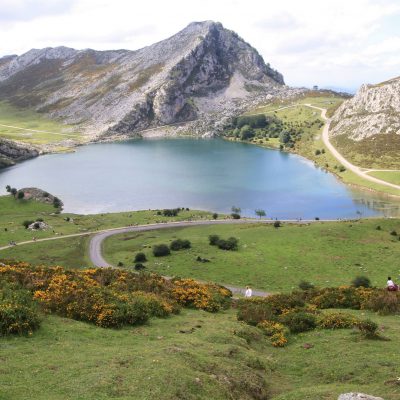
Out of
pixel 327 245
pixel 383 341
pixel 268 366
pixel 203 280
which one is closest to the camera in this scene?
pixel 268 366

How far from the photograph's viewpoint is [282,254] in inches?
2825

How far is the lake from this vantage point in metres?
129

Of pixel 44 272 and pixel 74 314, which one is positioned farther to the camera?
pixel 44 272

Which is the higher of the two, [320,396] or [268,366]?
[320,396]

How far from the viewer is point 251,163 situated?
197625 millimetres

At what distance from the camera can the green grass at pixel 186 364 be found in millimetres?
19016

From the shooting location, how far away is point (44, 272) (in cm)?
4112

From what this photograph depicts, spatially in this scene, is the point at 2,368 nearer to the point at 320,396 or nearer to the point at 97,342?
the point at 97,342

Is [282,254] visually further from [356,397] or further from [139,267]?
[356,397]

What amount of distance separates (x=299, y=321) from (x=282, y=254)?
3941 centimetres

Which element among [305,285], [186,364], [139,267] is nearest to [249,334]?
[186,364]

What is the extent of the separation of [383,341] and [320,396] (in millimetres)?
10517

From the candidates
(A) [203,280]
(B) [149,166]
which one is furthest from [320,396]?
(B) [149,166]

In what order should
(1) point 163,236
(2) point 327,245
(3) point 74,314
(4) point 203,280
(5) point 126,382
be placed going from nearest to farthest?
1. (5) point 126,382
2. (3) point 74,314
3. (4) point 203,280
4. (2) point 327,245
5. (1) point 163,236
